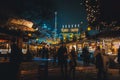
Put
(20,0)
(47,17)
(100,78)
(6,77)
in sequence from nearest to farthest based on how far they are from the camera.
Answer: (6,77), (100,78), (20,0), (47,17)

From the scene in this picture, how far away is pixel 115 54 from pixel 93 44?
9.21m

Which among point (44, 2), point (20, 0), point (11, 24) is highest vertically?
point (44, 2)

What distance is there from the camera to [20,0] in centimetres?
2458

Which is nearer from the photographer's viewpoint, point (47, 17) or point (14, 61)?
point (14, 61)

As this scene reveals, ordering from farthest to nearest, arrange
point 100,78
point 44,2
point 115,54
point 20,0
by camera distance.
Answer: point 44,2, point 115,54, point 20,0, point 100,78

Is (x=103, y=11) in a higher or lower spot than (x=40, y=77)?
higher

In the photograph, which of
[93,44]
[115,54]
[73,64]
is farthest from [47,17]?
[73,64]

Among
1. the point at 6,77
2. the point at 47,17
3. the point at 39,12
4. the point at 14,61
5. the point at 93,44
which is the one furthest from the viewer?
the point at 47,17

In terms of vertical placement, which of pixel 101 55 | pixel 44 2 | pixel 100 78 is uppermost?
pixel 44 2

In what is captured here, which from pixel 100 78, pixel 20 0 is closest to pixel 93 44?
pixel 20 0

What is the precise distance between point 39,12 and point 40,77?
115 ft

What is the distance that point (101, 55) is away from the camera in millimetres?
17625

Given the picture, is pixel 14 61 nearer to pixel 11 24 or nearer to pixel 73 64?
pixel 11 24

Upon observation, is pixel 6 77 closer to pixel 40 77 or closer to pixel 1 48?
pixel 40 77
